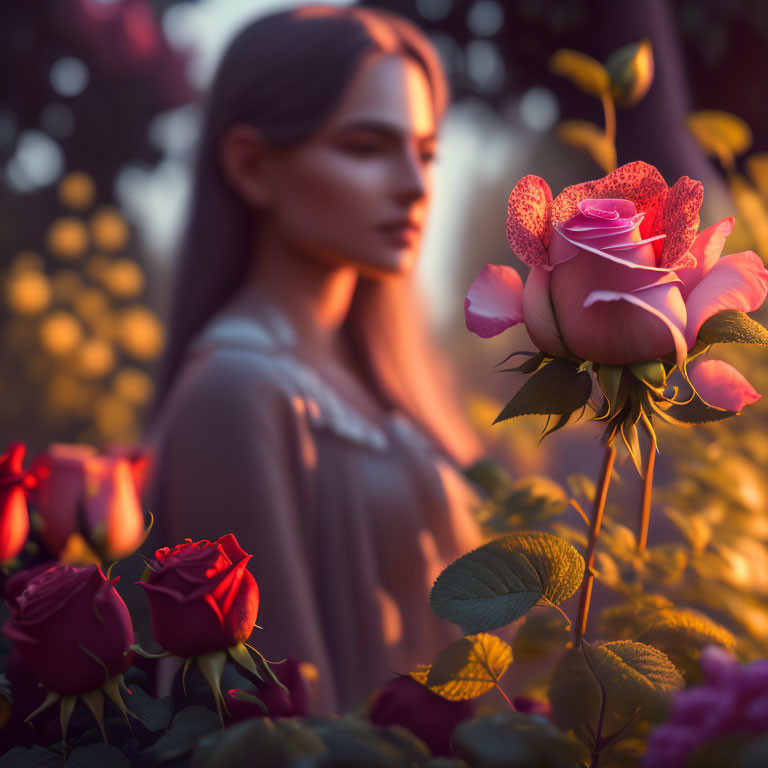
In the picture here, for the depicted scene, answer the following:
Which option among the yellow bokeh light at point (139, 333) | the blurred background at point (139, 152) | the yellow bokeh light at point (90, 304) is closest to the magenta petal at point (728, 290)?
the blurred background at point (139, 152)

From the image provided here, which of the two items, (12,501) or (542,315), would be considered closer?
(542,315)

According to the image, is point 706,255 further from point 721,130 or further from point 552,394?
point 721,130

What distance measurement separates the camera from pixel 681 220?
1.17ft

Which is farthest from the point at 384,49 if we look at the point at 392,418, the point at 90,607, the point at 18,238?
the point at 18,238

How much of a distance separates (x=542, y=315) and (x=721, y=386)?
0.09 metres

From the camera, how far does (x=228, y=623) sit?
361mm

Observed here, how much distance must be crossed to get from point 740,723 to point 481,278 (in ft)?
0.67

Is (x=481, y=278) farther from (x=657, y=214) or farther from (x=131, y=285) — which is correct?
(x=131, y=285)

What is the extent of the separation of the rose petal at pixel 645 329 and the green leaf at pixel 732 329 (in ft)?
0.06

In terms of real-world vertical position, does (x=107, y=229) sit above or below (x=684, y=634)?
below

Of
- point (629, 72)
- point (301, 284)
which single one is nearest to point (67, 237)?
point (301, 284)

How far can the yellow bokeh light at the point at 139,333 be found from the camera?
2121 mm

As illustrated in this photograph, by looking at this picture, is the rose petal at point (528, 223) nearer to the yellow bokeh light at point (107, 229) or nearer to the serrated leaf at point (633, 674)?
the serrated leaf at point (633, 674)

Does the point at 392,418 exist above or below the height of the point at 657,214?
below
